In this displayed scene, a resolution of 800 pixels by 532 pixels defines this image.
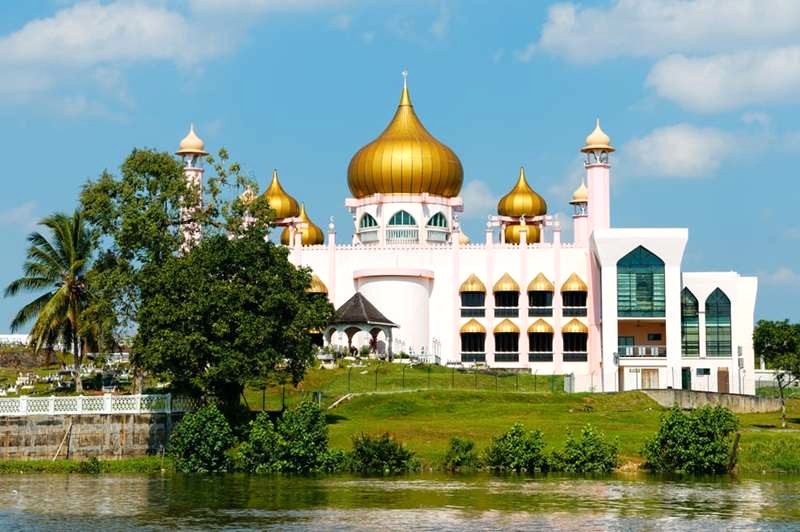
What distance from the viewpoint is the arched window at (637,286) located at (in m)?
74.0

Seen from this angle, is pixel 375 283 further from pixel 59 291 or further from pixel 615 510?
pixel 615 510

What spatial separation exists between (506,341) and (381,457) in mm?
36570

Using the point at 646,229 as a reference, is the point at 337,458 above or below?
below

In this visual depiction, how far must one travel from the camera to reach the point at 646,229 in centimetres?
7400

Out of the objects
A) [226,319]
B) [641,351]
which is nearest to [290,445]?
[226,319]

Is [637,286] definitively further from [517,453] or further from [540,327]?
[517,453]

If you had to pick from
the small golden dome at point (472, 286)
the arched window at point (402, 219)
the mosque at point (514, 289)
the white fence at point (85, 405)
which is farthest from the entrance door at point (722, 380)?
the white fence at point (85, 405)

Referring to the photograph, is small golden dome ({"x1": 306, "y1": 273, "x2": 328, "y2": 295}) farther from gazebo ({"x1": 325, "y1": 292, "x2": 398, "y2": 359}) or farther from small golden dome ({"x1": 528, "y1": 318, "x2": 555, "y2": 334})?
small golden dome ({"x1": 528, "y1": 318, "x2": 555, "y2": 334})

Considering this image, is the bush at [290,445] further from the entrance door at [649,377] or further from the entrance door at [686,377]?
the entrance door at [686,377]

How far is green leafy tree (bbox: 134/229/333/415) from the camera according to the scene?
1836 inches

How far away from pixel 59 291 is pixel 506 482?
21.8 metres

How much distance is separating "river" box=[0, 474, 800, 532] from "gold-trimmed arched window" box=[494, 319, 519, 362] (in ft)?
120

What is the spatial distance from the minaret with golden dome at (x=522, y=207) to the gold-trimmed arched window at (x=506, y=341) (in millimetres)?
11992

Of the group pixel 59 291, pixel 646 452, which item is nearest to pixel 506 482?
pixel 646 452
